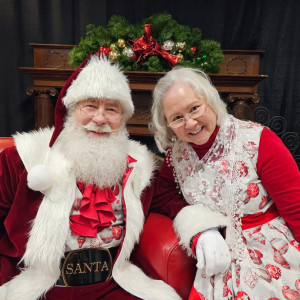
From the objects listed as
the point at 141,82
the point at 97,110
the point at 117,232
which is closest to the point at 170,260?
the point at 117,232

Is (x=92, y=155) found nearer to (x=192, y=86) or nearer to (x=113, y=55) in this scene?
(x=192, y=86)

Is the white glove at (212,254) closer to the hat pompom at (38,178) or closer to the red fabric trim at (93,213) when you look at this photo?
the red fabric trim at (93,213)

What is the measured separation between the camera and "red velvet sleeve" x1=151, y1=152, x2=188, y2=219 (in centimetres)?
153

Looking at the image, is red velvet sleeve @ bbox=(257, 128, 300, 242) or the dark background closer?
red velvet sleeve @ bbox=(257, 128, 300, 242)

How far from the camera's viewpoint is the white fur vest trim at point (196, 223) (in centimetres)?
124

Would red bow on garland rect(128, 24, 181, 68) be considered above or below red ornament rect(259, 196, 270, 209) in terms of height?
above

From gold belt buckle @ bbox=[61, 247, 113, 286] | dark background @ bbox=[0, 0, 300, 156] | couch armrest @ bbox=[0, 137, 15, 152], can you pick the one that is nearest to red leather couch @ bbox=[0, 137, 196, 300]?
gold belt buckle @ bbox=[61, 247, 113, 286]

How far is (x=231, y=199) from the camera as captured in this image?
50.0 inches

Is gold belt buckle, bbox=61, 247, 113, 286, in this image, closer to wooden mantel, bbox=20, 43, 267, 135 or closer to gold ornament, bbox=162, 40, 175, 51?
wooden mantel, bbox=20, 43, 267, 135

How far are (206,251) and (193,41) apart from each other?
1.57m

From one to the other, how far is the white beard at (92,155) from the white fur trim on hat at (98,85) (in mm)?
137

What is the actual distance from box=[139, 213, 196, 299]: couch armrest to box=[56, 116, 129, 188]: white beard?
1.09ft

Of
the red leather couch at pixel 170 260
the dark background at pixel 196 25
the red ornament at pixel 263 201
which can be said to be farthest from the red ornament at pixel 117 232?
the dark background at pixel 196 25

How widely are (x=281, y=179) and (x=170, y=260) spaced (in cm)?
56
